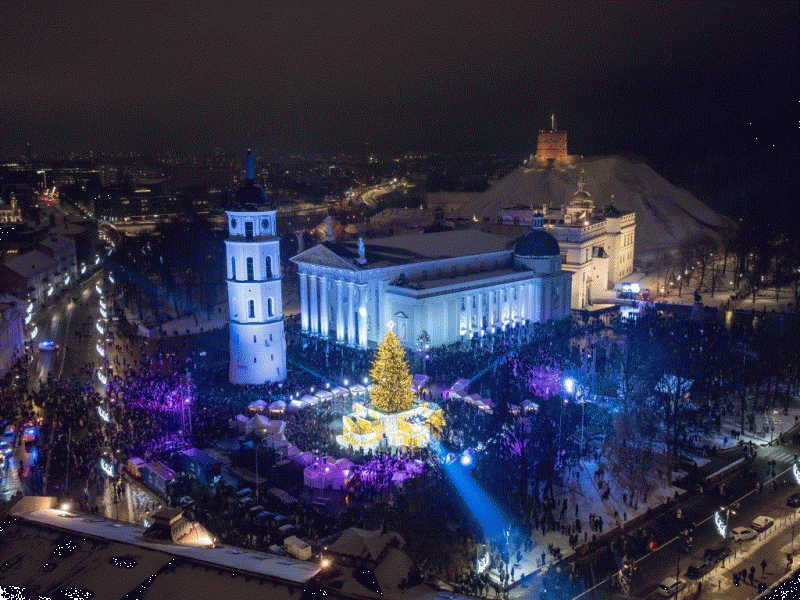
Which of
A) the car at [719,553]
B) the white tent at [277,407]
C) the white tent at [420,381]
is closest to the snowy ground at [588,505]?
the car at [719,553]

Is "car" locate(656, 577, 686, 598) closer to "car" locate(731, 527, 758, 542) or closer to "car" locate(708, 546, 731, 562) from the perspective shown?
"car" locate(708, 546, 731, 562)

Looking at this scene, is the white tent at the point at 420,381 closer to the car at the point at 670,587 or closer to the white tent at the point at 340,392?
the white tent at the point at 340,392

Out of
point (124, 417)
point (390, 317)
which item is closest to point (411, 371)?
point (390, 317)

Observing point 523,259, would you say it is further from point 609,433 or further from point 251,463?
point 251,463

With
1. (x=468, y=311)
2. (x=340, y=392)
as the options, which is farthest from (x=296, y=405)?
(x=468, y=311)

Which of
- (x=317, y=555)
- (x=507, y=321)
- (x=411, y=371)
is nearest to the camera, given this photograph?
(x=317, y=555)

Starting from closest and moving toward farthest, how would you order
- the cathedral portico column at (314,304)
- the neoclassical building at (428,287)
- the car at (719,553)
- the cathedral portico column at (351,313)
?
the car at (719,553) < the neoclassical building at (428,287) < the cathedral portico column at (351,313) < the cathedral portico column at (314,304)

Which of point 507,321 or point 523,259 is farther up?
point 523,259
